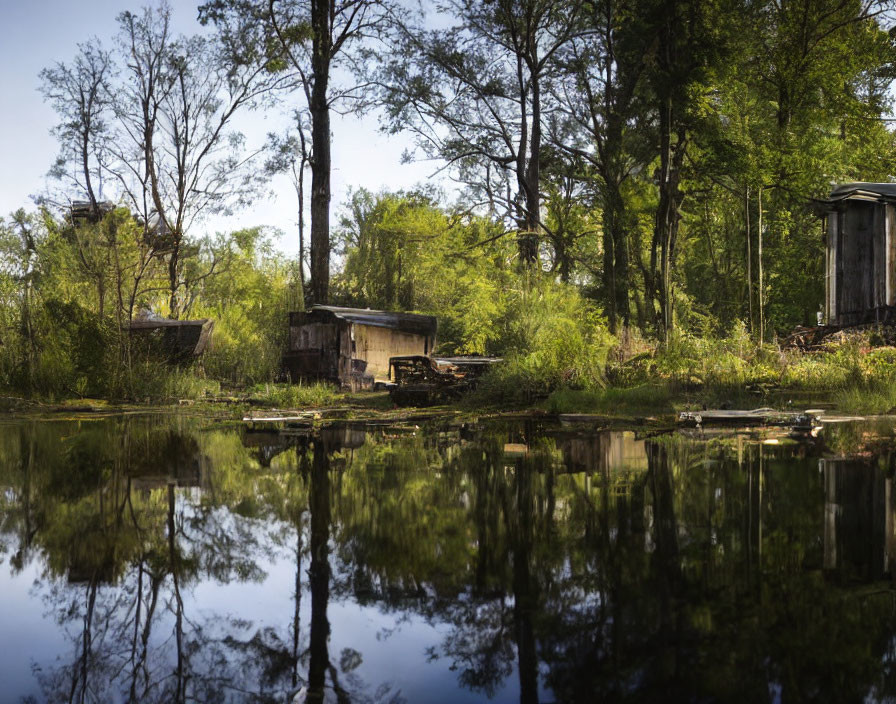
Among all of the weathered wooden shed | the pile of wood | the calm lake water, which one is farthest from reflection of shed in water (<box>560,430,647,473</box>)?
the weathered wooden shed

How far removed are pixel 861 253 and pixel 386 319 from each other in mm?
15239

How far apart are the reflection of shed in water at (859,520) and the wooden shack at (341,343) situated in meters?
20.4

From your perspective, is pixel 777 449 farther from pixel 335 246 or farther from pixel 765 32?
pixel 335 246

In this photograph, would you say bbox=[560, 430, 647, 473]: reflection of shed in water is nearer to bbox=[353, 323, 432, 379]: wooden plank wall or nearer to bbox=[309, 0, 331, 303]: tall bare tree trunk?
bbox=[353, 323, 432, 379]: wooden plank wall

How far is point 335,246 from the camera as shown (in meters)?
52.8

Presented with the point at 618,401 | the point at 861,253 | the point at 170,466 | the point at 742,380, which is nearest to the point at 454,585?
the point at 170,466

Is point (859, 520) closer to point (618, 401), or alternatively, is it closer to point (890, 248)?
point (618, 401)

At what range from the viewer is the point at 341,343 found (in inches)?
1023

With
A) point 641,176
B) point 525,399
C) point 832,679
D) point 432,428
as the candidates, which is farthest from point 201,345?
point 832,679

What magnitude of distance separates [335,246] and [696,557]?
5063 cm

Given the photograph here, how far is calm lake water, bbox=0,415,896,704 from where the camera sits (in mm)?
2355

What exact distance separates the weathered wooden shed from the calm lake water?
18.1 meters

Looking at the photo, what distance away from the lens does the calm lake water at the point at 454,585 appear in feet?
7.73

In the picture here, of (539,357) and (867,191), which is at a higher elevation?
(867,191)
